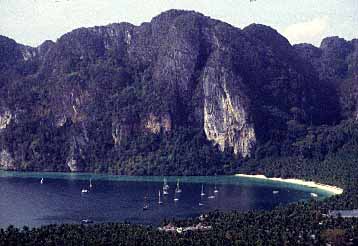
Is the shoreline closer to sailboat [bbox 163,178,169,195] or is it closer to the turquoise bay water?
the turquoise bay water

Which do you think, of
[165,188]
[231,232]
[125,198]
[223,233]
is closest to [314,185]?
[165,188]

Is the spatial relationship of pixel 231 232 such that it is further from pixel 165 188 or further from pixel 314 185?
pixel 314 185

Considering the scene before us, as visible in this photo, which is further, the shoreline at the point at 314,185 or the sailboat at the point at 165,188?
the shoreline at the point at 314,185

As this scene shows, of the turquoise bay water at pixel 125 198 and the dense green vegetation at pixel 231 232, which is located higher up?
the turquoise bay water at pixel 125 198

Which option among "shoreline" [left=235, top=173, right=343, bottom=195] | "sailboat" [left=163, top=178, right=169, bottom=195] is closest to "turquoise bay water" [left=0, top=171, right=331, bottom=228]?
"sailboat" [left=163, top=178, right=169, bottom=195]

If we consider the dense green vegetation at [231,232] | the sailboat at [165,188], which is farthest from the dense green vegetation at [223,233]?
the sailboat at [165,188]

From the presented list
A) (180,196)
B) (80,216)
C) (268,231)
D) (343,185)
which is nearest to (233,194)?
(180,196)

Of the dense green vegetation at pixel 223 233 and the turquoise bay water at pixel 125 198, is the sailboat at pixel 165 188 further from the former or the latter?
the dense green vegetation at pixel 223 233

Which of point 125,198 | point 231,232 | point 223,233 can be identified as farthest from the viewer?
point 125,198

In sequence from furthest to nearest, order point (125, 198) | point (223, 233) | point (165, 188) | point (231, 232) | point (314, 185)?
point (314, 185)
point (165, 188)
point (125, 198)
point (231, 232)
point (223, 233)

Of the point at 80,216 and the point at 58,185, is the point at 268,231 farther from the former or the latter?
the point at 58,185
